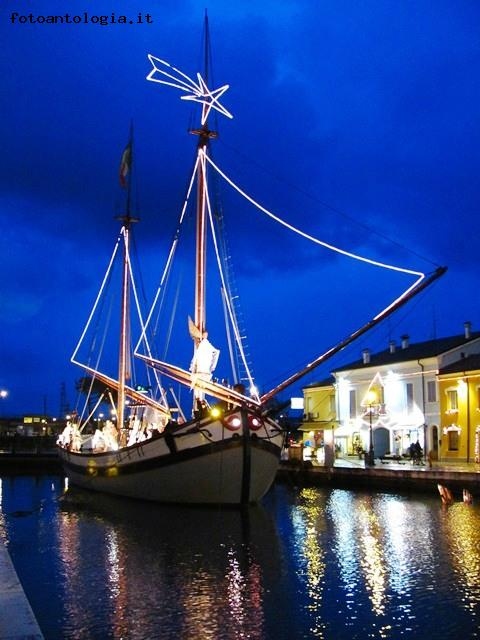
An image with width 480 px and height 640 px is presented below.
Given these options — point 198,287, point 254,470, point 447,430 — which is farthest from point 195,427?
point 447,430

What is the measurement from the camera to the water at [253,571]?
1589 cm

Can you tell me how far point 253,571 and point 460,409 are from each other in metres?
37.5

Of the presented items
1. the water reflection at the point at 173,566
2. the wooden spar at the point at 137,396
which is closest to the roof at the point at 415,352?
the wooden spar at the point at 137,396

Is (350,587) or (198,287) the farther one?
(198,287)

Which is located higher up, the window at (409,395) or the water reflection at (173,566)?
the window at (409,395)

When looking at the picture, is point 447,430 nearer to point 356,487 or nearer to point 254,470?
point 356,487

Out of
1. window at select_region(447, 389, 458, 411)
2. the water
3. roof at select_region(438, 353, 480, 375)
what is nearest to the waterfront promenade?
the water

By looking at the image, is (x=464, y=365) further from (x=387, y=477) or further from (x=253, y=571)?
(x=253, y=571)

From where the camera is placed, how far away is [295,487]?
50.4 m

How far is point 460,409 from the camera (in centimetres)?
5588

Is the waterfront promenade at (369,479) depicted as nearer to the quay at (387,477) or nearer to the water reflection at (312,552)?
the quay at (387,477)

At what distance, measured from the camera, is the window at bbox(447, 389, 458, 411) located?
186 ft

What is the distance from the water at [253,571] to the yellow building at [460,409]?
18.9 metres

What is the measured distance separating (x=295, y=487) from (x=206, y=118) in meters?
22.8
